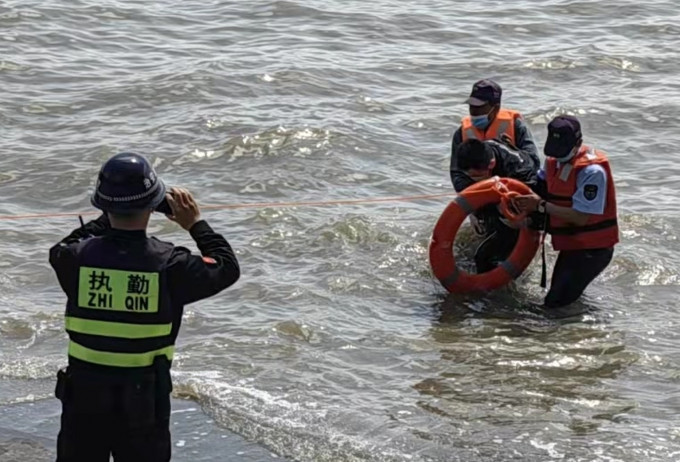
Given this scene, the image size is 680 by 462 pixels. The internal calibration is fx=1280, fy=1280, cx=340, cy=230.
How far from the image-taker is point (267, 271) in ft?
31.1

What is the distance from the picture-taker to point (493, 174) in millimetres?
8758

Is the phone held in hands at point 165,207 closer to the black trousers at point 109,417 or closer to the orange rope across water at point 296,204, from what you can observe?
the black trousers at point 109,417

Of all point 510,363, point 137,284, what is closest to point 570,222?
point 510,363

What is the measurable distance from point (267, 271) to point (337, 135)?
362 cm

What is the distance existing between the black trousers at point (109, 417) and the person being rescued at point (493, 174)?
4604mm

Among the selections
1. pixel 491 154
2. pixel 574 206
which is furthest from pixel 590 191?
pixel 491 154

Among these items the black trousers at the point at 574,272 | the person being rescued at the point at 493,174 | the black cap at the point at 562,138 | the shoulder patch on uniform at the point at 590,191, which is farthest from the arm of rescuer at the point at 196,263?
the person being rescued at the point at 493,174

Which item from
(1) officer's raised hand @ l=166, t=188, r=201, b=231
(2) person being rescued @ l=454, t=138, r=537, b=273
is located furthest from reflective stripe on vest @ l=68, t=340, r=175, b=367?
(2) person being rescued @ l=454, t=138, r=537, b=273

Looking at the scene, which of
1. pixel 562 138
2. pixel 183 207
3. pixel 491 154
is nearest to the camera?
pixel 183 207

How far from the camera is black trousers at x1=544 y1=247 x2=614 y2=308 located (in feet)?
27.1

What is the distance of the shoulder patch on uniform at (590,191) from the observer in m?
7.94

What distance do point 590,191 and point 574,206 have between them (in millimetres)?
151

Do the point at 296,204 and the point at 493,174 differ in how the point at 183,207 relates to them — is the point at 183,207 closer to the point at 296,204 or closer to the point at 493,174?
the point at 493,174

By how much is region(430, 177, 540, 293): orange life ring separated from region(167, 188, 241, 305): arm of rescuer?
4143mm
